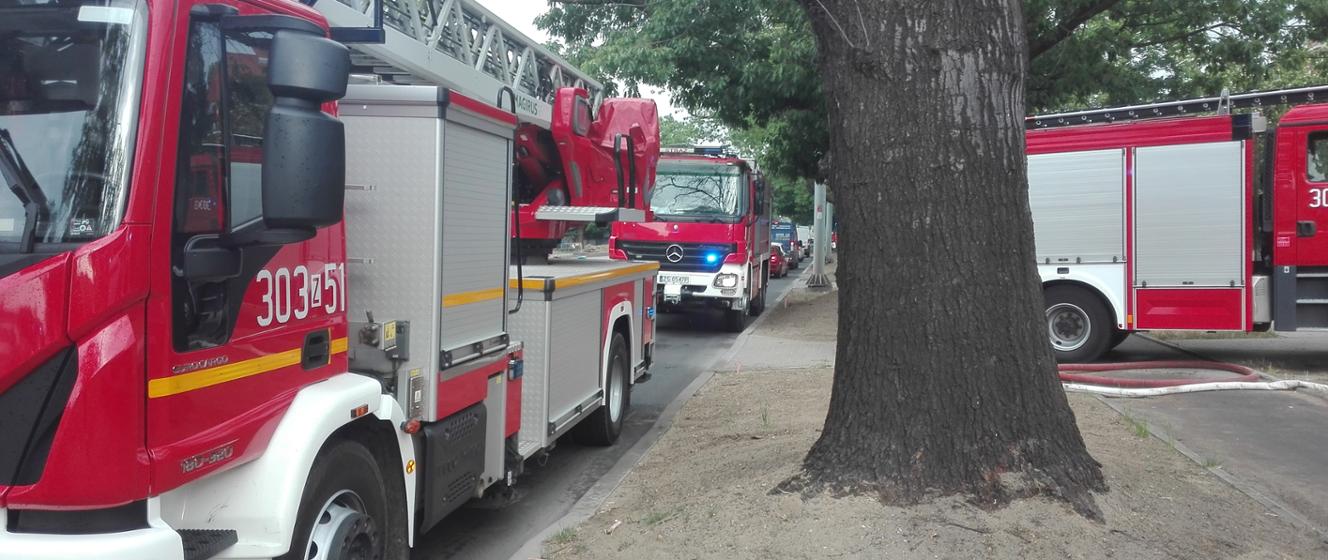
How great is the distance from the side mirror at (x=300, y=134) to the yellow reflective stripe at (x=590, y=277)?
9.71ft

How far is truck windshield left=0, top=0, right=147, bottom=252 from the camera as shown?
2729 millimetres

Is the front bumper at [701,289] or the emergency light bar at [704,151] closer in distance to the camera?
the front bumper at [701,289]

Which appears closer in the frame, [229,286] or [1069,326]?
[229,286]

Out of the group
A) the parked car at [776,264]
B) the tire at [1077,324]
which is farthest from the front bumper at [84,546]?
the parked car at [776,264]

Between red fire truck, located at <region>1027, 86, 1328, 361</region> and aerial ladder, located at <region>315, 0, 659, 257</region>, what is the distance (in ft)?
18.6

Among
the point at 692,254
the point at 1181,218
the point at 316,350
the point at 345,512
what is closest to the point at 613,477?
the point at 345,512

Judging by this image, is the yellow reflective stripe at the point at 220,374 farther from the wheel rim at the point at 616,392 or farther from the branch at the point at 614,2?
the branch at the point at 614,2

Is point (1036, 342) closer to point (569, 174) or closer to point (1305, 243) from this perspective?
point (569, 174)

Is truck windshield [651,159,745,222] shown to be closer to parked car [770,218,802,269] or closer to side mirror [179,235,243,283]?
side mirror [179,235,243,283]

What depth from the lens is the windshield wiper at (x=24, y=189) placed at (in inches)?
106

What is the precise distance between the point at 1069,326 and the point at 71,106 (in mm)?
11275

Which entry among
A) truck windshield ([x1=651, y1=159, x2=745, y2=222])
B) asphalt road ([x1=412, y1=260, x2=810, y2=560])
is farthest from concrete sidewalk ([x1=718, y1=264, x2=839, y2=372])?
truck windshield ([x1=651, y1=159, x2=745, y2=222])

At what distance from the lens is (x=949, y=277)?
4734 millimetres

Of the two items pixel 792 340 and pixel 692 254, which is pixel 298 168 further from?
pixel 692 254
